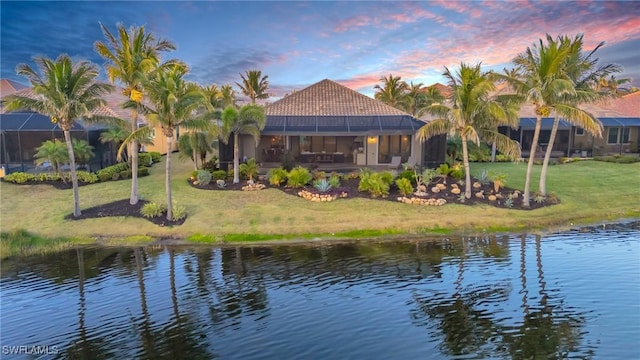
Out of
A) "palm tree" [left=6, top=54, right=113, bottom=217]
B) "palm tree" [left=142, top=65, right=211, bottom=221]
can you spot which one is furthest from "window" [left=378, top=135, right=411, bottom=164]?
"palm tree" [left=6, top=54, right=113, bottom=217]

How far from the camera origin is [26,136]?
2725cm

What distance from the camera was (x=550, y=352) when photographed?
31.4 feet

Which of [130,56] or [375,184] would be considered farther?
[375,184]

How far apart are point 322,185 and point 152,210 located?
9015 mm

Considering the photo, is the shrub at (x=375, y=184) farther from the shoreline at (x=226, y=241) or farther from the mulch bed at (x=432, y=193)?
the shoreline at (x=226, y=241)

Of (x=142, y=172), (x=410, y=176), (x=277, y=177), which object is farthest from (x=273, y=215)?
(x=142, y=172)

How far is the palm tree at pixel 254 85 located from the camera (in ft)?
171

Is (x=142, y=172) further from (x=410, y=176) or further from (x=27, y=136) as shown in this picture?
(x=410, y=176)

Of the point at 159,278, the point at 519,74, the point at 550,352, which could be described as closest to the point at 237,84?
the point at 519,74

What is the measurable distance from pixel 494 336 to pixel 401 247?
7.09 metres

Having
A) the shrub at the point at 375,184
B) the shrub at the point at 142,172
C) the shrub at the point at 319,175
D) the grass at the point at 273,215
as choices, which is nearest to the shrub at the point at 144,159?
the shrub at the point at 142,172

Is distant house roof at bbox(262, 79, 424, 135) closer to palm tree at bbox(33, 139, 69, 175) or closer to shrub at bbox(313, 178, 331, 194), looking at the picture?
shrub at bbox(313, 178, 331, 194)

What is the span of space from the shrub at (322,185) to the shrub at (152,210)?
8.30 metres

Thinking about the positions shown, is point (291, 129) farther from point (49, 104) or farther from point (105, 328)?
point (105, 328)
